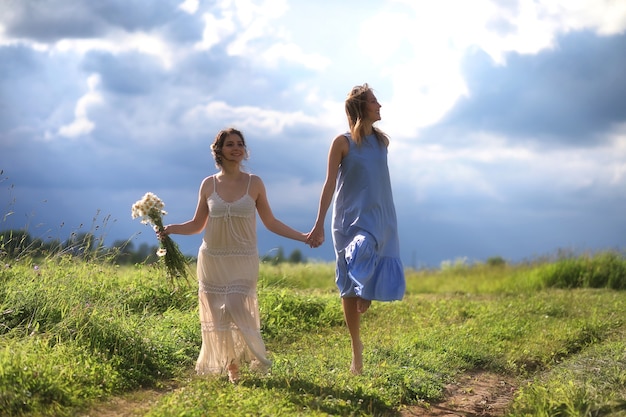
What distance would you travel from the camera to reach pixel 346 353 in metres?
8.41

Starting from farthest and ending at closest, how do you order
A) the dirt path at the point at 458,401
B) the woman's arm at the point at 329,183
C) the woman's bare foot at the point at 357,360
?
1. the woman's bare foot at the point at 357,360
2. the woman's arm at the point at 329,183
3. the dirt path at the point at 458,401

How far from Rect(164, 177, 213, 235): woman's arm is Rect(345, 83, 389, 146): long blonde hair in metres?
1.50

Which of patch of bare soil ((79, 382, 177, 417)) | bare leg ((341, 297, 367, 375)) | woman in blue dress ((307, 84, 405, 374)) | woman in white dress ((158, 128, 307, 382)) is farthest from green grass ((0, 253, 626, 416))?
woman in blue dress ((307, 84, 405, 374))

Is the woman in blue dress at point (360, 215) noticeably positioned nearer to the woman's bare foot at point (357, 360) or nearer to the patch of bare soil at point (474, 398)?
the woman's bare foot at point (357, 360)

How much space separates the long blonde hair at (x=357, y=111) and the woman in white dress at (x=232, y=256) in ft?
3.53

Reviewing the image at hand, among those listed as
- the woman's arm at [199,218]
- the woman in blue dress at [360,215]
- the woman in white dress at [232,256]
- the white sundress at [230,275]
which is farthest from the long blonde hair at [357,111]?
the woman's arm at [199,218]

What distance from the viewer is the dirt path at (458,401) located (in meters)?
6.45

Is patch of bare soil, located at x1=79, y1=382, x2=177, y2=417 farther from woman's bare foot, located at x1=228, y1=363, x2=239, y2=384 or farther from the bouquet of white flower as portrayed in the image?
the bouquet of white flower

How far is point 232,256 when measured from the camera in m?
6.91

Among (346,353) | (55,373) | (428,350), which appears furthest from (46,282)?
(428,350)

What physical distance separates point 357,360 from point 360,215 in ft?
4.85

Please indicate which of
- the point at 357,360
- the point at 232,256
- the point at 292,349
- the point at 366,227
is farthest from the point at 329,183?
the point at 292,349

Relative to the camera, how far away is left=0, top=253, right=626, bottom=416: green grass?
6258mm

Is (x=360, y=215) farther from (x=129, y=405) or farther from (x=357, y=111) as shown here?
(x=129, y=405)
